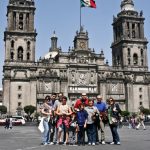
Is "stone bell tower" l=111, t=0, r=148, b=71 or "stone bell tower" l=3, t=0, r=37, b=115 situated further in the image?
"stone bell tower" l=111, t=0, r=148, b=71

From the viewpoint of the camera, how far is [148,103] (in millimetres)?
75750

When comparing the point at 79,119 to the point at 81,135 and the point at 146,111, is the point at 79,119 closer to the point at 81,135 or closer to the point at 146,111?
the point at 81,135

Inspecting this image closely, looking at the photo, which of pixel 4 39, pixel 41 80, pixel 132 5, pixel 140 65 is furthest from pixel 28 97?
pixel 132 5

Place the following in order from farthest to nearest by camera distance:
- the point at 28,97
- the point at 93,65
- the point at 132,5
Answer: the point at 132,5, the point at 93,65, the point at 28,97

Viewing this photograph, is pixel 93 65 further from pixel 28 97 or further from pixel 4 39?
pixel 4 39

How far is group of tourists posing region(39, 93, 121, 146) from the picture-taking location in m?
13.3

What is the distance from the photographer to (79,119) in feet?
43.6

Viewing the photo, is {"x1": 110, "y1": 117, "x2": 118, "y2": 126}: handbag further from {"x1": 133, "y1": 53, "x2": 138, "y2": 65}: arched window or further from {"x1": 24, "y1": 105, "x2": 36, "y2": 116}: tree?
{"x1": 133, "y1": 53, "x2": 138, "y2": 65}: arched window

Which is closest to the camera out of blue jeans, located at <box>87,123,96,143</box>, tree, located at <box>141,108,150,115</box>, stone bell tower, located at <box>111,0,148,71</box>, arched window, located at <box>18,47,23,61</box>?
blue jeans, located at <box>87,123,96,143</box>

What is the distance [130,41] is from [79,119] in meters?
66.2

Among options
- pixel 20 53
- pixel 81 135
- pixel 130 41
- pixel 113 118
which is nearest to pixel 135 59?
pixel 130 41

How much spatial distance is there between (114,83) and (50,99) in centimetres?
6161

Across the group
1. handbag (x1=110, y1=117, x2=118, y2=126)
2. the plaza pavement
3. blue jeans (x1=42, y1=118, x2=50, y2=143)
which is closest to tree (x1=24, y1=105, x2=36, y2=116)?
the plaza pavement

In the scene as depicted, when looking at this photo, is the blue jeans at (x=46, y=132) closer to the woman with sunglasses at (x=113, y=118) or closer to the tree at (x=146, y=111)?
the woman with sunglasses at (x=113, y=118)
